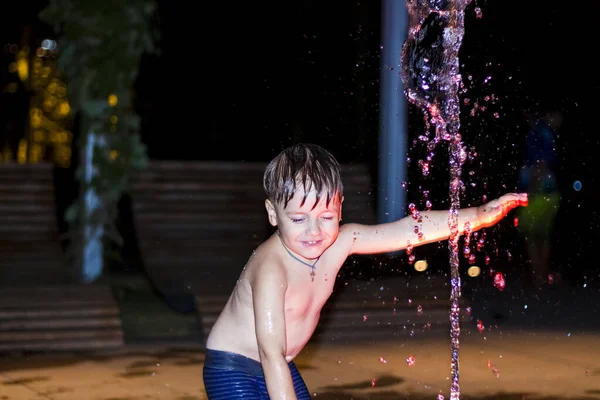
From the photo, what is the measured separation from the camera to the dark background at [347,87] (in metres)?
11.7

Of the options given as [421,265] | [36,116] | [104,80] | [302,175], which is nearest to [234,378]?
[302,175]

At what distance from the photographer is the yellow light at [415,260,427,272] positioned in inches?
389

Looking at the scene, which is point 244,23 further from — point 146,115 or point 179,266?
point 179,266

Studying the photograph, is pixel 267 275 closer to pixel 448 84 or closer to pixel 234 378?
pixel 234 378

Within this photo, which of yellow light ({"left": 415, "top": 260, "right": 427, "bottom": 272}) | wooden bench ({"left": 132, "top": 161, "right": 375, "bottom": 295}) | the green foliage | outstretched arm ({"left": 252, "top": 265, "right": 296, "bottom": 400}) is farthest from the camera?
yellow light ({"left": 415, "top": 260, "right": 427, "bottom": 272})

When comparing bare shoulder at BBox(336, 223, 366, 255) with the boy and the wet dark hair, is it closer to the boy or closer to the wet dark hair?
the boy

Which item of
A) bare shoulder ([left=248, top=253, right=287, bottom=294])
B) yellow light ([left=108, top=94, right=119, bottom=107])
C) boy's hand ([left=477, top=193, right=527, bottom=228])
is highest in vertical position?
yellow light ([left=108, top=94, right=119, bottom=107])

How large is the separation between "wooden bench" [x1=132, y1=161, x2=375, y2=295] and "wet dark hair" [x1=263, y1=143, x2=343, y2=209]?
5434mm

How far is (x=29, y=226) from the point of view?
8.83 metres

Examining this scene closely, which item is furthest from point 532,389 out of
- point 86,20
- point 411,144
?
point 411,144

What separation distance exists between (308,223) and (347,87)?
37.3 feet

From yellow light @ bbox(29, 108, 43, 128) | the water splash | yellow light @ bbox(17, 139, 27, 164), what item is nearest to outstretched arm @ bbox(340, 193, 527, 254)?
the water splash

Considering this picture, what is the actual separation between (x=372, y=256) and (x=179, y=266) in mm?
2021

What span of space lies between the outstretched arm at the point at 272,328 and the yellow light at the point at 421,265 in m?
7.33
